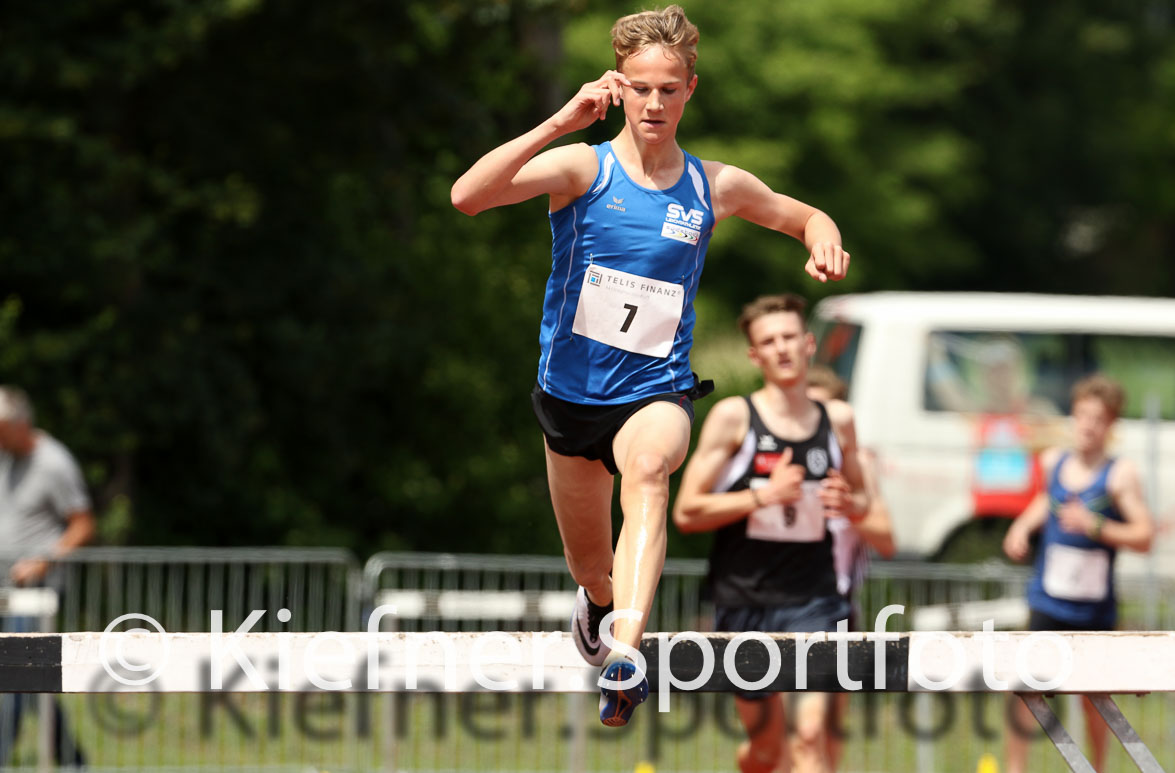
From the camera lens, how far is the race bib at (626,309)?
4391 mm

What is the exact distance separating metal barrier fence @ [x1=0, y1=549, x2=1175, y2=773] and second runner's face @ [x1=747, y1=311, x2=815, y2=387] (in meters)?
2.97

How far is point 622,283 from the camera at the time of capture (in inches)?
173

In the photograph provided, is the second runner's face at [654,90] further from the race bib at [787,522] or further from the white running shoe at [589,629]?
the race bib at [787,522]

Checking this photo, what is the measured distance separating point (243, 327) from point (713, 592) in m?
7.43

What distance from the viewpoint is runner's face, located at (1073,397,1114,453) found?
23.9 ft

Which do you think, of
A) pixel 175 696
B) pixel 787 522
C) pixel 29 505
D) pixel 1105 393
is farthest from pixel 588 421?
pixel 175 696

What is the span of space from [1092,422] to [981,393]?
4.32 meters

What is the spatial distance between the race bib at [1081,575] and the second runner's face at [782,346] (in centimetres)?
218

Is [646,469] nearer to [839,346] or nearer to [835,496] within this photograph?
[835,496]

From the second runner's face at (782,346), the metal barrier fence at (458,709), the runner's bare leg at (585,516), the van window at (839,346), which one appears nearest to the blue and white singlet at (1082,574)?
the metal barrier fence at (458,709)

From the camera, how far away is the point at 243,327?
41.3 ft

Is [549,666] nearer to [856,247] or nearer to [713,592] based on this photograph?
[713,592]

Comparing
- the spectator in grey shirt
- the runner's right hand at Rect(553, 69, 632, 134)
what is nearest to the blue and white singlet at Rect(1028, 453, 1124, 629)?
the runner's right hand at Rect(553, 69, 632, 134)

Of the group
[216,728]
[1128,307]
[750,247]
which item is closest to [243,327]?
[216,728]
